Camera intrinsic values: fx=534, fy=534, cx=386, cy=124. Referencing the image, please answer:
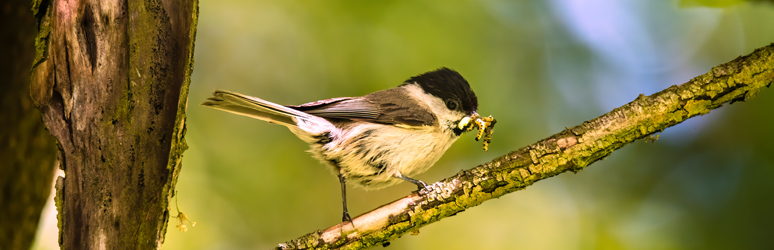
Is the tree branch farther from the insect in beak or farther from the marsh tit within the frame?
the insect in beak

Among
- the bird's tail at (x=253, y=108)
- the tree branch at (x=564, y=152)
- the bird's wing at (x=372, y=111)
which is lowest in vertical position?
the tree branch at (x=564, y=152)

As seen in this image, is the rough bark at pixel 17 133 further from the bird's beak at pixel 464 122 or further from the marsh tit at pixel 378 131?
the bird's beak at pixel 464 122

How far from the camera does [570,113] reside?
3.87 metres

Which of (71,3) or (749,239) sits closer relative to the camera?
(71,3)

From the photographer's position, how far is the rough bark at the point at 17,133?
272 centimetres

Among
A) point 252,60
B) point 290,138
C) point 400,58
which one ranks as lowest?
point 290,138

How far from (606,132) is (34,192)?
9.54 ft

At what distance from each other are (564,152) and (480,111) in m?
1.78

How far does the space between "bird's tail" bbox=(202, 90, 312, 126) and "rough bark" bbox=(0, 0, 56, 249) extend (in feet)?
3.97

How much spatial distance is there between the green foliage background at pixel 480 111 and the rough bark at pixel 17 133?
99 cm

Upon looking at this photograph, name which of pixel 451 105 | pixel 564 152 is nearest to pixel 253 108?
pixel 451 105

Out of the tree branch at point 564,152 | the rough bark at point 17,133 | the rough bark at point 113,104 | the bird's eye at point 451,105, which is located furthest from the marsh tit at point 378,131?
the rough bark at point 17,133

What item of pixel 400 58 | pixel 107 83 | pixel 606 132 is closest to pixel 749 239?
pixel 606 132

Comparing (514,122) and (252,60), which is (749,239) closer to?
(514,122)
